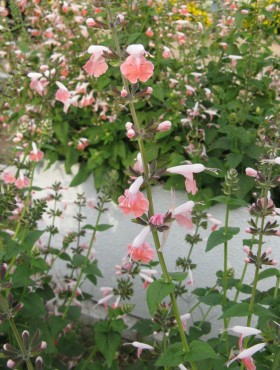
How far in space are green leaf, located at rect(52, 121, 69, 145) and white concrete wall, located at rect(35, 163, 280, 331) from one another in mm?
266

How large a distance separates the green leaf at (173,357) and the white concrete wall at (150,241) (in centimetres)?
138

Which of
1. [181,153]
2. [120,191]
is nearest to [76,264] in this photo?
[120,191]

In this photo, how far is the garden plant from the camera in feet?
7.87

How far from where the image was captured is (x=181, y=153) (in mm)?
3508

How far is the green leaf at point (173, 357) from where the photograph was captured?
169 cm

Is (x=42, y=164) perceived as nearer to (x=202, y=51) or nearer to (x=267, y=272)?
(x=202, y=51)

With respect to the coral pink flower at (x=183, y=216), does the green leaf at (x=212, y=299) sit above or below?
below

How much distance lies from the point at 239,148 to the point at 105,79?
1.05m

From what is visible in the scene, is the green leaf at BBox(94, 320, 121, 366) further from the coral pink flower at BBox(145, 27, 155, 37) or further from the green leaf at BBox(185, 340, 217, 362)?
the coral pink flower at BBox(145, 27, 155, 37)

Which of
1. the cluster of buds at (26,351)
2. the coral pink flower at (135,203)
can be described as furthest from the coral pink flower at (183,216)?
the cluster of buds at (26,351)

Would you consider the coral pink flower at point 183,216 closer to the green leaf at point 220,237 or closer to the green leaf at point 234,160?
the green leaf at point 220,237

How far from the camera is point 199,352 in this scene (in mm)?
1717

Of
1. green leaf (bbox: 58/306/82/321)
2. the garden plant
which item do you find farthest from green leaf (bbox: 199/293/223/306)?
green leaf (bbox: 58/306/82/321)

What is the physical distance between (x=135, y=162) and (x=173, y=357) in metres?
0.89
